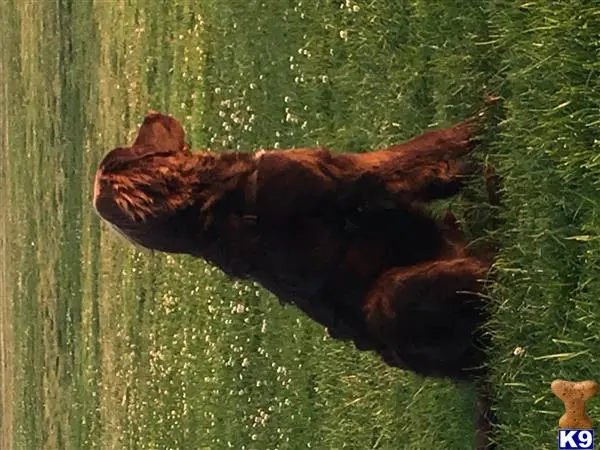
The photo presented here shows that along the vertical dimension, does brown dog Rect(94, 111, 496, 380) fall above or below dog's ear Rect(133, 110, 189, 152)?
below

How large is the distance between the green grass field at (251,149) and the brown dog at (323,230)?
259 mm

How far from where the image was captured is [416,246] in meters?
3.32

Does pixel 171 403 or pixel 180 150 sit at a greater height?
pixel 180 150

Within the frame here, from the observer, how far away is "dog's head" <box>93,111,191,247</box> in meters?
3.08

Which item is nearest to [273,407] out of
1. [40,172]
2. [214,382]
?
[214,382]

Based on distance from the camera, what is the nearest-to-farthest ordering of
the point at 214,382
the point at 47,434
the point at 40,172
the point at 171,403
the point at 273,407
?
1. the point at 273,407
2. the point at 214,382
3. the point at 171,403
4. the point at 47,434
5. the point at 40,172

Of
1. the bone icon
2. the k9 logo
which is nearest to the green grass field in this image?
the bone icon

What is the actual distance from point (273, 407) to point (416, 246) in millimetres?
2905

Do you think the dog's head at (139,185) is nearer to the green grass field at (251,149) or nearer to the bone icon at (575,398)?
the green grass field at (251,149)

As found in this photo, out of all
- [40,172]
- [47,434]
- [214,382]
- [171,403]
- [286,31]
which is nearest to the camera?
[286,31]

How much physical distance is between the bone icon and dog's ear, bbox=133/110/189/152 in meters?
1.59

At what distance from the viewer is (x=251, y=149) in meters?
6.59

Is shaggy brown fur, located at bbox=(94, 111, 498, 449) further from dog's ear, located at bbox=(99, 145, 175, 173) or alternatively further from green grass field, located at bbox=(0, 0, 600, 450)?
green grass field, located at bbox=(0, 0, 600, 450)

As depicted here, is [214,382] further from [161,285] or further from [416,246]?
[416,246]
